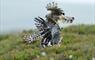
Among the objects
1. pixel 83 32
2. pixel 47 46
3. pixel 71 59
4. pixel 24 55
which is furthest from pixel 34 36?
pixel 83 32

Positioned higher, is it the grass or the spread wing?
the spread wing

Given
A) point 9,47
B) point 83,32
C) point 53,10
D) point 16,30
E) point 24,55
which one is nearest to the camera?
point 24,55

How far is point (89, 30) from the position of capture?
21375 millimetres

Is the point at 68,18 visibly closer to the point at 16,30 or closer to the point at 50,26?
the point at 50,26

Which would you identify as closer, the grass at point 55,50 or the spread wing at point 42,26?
the grass at point 55,50

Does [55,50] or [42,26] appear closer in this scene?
[55,50]

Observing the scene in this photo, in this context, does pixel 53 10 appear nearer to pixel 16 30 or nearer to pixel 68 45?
pixel 68 45

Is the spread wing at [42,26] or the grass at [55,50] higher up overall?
the spread wing at [42,26]

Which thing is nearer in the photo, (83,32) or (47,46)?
(47,46)

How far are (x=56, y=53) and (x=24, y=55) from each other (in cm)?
100

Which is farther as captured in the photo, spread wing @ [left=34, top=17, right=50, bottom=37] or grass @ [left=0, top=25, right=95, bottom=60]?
spread wing @ [left=34, top=17, right=50, bottom=37]

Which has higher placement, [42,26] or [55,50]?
[42,26]

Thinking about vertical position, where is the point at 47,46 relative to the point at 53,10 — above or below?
below

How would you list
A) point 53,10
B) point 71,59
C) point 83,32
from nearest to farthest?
1. point 71,59
2. point 53,10
3. point 83,32
